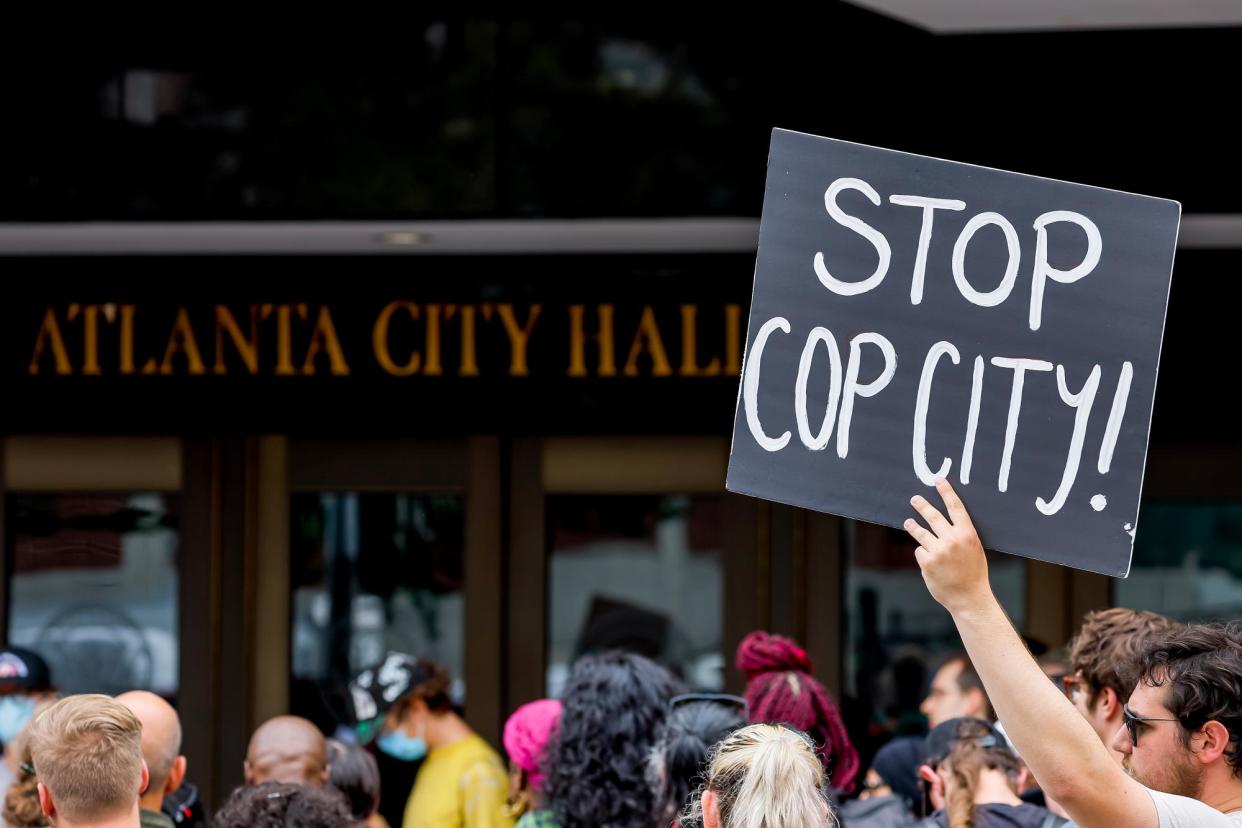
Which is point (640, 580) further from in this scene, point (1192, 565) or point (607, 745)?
point (607, 745)

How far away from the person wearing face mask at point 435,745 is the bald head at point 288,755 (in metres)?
0.43

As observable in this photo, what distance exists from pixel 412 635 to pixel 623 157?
8.04ft

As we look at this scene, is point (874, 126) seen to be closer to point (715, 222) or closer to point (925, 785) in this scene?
point (715, 222)

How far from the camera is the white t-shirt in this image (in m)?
2.37

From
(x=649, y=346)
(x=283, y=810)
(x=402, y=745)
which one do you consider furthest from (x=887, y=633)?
(x=283, y=810)

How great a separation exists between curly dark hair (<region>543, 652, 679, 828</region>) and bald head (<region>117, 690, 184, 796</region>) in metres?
0.90

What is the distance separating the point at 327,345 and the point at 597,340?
3.85ft

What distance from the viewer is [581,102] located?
643 centimetres

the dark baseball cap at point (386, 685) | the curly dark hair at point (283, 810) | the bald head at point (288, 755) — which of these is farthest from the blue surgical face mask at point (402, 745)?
the curly dark hair at point (283, 810)

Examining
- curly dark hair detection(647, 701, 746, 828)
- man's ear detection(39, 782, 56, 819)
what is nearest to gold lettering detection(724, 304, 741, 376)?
curly dark hair detection(647, 701, 746, 828)

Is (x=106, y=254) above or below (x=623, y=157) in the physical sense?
below

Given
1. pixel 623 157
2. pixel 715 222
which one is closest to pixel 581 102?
pixel 623 157

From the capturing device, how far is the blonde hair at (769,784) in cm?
248

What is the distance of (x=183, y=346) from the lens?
280 inches
